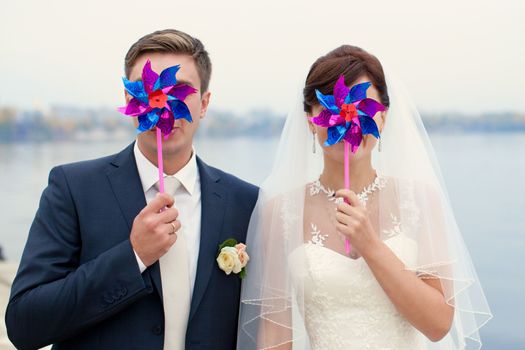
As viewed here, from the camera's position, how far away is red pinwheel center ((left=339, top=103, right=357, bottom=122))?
89.3 inches

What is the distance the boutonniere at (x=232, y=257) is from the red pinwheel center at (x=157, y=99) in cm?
49

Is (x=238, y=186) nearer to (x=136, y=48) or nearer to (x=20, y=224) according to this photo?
(x=136, y=48)

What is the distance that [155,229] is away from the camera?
217cm

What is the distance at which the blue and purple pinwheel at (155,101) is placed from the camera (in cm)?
226

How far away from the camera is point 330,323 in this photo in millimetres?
2439

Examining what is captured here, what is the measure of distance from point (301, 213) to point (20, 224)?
6771 mm

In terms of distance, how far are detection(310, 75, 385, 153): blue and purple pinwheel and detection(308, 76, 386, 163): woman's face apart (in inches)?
2.9

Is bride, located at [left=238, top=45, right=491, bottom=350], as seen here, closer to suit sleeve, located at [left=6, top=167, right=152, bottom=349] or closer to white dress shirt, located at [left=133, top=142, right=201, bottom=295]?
white dress shirt, located at [left=133, top=142, right=201, bottom=295]

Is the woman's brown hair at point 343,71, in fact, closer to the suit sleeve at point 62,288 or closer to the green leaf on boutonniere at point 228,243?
the green leaf on boutonniere at point 228,243

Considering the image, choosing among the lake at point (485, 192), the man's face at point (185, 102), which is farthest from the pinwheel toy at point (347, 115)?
the lake at point (485, 192)

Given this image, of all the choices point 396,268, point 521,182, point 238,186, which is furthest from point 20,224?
point 396,268

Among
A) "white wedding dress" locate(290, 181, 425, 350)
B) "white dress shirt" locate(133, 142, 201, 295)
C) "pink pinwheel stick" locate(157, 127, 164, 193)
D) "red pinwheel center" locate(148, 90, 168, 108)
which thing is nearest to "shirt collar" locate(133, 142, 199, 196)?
"white dress shirt" locate(133, 142, 201, 295)

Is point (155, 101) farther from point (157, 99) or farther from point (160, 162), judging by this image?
point (160, 162)

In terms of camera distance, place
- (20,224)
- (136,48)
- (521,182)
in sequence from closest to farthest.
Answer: (136,48) < (521,182) < (20,224)
